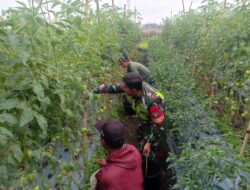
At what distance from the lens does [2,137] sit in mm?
936

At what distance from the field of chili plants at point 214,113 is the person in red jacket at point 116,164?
26 cm

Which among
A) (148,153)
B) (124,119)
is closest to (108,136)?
(148,153)

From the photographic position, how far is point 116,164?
175 centimetres

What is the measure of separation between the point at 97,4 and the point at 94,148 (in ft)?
12.1

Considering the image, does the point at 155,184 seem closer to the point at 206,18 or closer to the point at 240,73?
the point at 240,73

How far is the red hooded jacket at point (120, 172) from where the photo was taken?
1710 mm

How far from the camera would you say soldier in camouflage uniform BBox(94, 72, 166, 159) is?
2467 mm

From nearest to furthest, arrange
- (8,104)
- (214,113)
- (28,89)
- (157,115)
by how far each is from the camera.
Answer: (8,104) < (28,89) < (157,115) < (214,113)

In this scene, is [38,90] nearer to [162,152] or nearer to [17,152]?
[17,152]

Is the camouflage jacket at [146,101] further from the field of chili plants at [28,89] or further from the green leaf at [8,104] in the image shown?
the green leaf at [8,104]

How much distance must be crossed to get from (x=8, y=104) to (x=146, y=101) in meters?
1.64

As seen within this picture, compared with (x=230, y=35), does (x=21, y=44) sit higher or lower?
lower

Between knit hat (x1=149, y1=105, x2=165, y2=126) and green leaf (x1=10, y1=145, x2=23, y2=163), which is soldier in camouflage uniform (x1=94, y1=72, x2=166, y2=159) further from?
green leaf (x1=10, y1=145, x2=23, y2=163)

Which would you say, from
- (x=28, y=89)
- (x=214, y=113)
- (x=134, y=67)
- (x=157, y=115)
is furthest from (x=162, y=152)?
(x=28, y=89)
